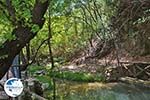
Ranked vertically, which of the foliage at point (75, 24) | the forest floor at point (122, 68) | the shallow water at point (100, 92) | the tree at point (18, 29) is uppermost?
the foliage at point (75, 24)

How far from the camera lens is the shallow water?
2111cm

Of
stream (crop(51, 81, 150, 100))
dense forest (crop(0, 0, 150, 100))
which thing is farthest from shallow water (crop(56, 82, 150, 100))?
dense forest (crop(0, 0, 150, 100))

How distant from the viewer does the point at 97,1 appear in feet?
118

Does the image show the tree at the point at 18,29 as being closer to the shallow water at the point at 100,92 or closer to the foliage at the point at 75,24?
the shallow water at the point at 100,92

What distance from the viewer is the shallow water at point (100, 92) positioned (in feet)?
69.3

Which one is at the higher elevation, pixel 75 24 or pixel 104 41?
pixel 75 24

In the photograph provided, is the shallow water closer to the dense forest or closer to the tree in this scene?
the dense forest

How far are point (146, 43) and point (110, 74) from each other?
5.93 meters

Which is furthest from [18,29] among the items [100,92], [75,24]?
[75,24]

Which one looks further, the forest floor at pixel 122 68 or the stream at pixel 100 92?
the forest floor at pixel 122 68

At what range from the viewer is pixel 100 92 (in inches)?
915

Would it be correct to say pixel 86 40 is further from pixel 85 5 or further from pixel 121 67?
pixel 121 67

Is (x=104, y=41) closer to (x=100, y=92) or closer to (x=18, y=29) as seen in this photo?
(x=100, y=92)

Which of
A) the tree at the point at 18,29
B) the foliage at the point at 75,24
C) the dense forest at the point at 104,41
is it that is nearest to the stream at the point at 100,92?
the dense forest at the point at 104,41
